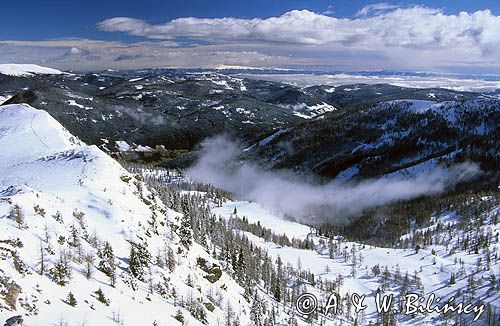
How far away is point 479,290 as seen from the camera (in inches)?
5349

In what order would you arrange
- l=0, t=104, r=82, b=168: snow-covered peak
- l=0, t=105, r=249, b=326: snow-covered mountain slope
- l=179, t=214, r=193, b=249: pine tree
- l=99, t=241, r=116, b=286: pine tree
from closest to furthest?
l=0, t=105, r=249, b=326: snow-covered mountain slope
l=99, t=241, r=116, b=286: pine tree
l=179, t=214, r=193, b=249: pine tree
l=0, t=104, r=82, b=168: snow-covered peak

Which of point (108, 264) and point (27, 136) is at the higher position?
point (27, 136)

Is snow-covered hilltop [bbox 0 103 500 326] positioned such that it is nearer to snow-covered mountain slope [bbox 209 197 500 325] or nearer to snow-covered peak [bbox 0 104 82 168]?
snow-covered peak [bbox 0 104 82 168]

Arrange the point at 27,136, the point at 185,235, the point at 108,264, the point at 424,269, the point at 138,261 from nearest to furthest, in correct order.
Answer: the point at 108,264 < the point at 138,261 < the point at 185,235 < the point at 27,136 < the point at 424,269

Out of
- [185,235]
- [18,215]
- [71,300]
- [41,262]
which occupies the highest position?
[18,215]

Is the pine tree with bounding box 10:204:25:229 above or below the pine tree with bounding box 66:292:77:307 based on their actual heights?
above

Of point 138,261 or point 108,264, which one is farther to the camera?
point 138,261

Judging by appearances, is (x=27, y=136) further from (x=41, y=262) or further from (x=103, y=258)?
(x=41, y=262)

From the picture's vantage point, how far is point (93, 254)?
1656 inches

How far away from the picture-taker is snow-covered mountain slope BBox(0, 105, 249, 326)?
30.2 meters

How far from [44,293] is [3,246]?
5.90m

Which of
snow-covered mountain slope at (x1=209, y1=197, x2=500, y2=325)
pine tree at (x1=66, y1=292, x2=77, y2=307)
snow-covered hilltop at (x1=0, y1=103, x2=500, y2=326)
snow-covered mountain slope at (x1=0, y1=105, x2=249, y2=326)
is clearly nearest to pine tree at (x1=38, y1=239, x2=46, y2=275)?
snow-covered mountain slope at (x1=0, y1=105, x2=249, y2=326)

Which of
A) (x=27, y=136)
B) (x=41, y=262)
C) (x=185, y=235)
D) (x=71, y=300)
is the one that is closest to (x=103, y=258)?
(x=41, y=262)

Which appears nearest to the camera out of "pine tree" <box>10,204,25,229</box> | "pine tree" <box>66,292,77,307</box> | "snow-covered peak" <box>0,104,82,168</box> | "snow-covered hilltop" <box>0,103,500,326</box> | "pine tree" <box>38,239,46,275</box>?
"pine tree" <box>66,292,77,307</box>
